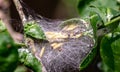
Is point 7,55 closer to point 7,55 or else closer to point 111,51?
point 7,55

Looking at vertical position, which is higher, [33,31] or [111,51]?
[33,31]

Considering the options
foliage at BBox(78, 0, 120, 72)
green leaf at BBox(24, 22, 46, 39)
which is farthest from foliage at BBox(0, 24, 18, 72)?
foliage at BBox(78, 0, 120, 72)

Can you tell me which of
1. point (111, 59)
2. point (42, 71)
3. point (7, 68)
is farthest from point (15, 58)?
point (111, 59)

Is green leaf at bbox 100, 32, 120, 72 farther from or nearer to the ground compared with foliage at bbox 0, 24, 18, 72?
nearer to the ground

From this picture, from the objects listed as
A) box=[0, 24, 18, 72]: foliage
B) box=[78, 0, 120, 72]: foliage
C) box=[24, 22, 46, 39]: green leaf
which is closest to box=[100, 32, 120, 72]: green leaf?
box=[78, 0, 120, 72]: foliage

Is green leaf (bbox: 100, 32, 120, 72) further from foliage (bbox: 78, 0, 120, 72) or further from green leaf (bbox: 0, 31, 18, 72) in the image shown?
green leaf (bbox: 0, 31, 18, 72)

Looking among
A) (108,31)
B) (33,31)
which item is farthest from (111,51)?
(33,31)

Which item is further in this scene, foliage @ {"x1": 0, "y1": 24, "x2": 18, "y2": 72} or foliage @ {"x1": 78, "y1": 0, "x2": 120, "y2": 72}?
foliage @ {"x1": 78, "y1": 0, "x2": 120, "y2": 72}

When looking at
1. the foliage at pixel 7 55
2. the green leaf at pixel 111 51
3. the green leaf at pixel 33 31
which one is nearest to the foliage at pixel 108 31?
the green leaf at pixel 111 51

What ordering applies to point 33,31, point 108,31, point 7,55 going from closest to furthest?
point 7,55, point 33,31, point 108,31
